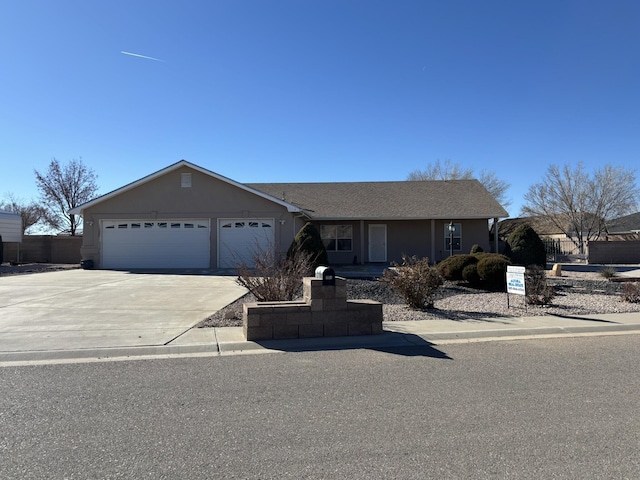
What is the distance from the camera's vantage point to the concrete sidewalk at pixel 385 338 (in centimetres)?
693

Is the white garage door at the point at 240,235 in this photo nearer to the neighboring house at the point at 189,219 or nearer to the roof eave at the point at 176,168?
the neighboring house at the point at 189,219

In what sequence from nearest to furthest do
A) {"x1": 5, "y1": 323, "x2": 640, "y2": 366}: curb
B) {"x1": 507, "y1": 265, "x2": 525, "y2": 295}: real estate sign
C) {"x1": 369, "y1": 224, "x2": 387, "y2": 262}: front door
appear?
{"x1": 5, "y1": 323, "x2": 640, "y2": 366}: curb, {"x1": 507, "y1": 265, "x2": 525, "y2": 295}: real estate sign, {"x1": 369, "y1": 224, "x2": 387, "y2": 262}: front door

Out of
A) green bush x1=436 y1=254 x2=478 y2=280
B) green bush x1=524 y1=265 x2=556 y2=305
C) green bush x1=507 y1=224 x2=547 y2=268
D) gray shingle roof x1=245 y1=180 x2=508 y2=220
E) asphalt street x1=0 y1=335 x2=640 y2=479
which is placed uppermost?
gray shingle roof x1=245 y1=180 x2=508 y2=220

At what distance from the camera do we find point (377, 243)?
25.4 metres

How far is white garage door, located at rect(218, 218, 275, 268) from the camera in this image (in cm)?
2189

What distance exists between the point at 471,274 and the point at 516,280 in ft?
13.9

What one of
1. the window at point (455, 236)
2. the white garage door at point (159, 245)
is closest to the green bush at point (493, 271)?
the window at point (455, 236)

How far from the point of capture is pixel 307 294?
8.21 metres

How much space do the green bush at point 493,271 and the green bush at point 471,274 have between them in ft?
0.76

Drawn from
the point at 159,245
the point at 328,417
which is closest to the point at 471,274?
the point at 328,417

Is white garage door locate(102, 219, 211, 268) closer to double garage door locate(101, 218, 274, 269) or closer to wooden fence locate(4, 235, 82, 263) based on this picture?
double garage door locate(101, 218, 274, 269)

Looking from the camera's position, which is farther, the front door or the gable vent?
Result: the front door

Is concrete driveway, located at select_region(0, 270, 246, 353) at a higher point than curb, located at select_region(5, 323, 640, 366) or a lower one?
higher

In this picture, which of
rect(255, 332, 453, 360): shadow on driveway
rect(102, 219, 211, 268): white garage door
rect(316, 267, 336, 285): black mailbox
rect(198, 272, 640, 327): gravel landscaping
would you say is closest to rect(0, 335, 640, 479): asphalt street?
rect(255, 332, 453, 360): shadow on driveway
